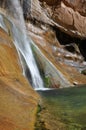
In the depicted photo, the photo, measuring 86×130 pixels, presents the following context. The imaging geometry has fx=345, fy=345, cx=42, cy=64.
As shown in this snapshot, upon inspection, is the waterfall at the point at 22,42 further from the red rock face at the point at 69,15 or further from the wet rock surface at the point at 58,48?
the red rock face at the point at 69,15

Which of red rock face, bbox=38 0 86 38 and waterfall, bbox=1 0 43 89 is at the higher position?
waterfall, bbox=1 0 43 89

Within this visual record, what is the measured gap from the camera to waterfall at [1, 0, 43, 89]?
24.1 meters

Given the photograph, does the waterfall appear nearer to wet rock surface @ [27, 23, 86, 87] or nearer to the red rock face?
wet rock surface @ [27, 23, 86, 87]

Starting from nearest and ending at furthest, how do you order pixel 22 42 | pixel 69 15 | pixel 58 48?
pixel 22 42 < pixel 58 48 < pixel 69 15

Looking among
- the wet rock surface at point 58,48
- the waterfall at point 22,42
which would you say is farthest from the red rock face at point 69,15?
the waterfall at point 22,42

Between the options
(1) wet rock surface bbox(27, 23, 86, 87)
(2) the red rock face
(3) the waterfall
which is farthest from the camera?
(2) the red rock face

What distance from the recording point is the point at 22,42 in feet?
93.7

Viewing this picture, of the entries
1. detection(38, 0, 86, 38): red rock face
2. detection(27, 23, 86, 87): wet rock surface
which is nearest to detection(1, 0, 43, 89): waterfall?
detection(27, 23, 86, 87): wet rock surface

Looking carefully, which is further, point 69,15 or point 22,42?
point 69,15

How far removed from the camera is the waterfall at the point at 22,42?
24116mm

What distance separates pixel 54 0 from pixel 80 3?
5.26 metres

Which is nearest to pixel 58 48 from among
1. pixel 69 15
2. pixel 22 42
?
pixel 69 15

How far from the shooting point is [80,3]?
4928 cm

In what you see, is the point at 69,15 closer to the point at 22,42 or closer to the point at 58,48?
the point at 58,48
